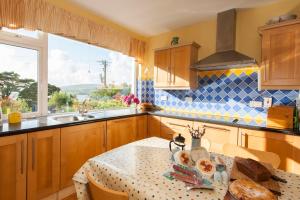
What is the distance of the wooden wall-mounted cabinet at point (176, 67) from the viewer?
2.77m

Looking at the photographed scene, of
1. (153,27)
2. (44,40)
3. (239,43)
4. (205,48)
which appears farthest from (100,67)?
(239,43)

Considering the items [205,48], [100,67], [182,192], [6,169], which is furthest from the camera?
[100,67]

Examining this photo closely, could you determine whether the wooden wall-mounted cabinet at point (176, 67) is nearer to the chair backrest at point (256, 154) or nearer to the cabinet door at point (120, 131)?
the cabinet door at point (120, 131)

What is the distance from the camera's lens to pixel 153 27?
317 centimetres

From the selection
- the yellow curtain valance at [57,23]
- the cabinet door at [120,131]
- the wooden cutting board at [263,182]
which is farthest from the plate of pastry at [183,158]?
the yellow curtain valance at [57,23]

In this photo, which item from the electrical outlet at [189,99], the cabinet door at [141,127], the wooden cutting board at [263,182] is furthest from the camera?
the electrical outlet at [189,99]

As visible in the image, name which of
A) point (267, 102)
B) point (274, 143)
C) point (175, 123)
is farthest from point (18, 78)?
point (267, 102)

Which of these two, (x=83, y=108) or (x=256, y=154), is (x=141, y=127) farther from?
(x=256, y=154)

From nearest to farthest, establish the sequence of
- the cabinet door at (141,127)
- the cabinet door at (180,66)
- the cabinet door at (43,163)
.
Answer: the cabinet door at (43,163) < the cabinet door at (180,66) < the cabinet door at (141,127)

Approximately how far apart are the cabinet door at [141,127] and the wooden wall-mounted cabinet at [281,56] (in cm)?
174

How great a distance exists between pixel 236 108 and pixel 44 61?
8.78 ft

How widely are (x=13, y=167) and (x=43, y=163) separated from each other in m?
0.25

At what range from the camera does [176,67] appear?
2.87 metres

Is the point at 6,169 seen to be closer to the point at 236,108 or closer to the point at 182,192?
the point at 182,192
